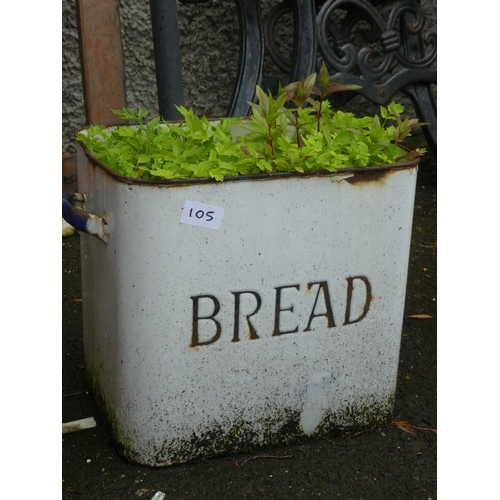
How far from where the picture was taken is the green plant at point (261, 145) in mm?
1712

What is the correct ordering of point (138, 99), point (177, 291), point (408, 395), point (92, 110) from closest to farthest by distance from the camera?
1. point (177, 291)
2. point (408, 395)
3. point (92, 110)
4. point (138, 99)

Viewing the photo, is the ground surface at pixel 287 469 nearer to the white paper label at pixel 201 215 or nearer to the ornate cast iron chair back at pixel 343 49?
the white paper label at pixel 201 215

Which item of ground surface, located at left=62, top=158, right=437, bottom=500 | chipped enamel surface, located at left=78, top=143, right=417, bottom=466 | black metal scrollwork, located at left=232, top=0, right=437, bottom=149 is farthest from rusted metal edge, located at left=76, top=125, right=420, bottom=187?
black metal scrollwork, located at left=232, top=0, right=437, bottom=149

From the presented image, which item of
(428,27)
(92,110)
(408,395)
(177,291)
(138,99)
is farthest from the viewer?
(428,27)

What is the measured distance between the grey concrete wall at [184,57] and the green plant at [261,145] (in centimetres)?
162

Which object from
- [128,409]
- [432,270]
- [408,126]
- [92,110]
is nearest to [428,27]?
[432,270]

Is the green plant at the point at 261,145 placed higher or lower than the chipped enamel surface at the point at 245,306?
higher

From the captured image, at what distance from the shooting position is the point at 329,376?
6.40 ft

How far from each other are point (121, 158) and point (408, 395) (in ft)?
3.60

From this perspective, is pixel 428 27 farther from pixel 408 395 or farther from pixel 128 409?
pixel 128 409

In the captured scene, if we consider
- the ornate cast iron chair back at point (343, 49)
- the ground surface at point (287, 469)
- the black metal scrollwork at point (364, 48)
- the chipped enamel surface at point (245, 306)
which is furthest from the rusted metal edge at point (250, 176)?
the black metal scrollwork at point (364, 48)

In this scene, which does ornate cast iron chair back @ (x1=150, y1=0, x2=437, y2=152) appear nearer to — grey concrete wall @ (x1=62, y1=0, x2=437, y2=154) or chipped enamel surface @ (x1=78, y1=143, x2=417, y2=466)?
grey concrete wall @ (x1=62, y1=0, x2=437, y2=154)

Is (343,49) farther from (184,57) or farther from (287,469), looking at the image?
(287,469)

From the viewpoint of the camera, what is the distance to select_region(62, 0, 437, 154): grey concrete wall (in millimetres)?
3480
